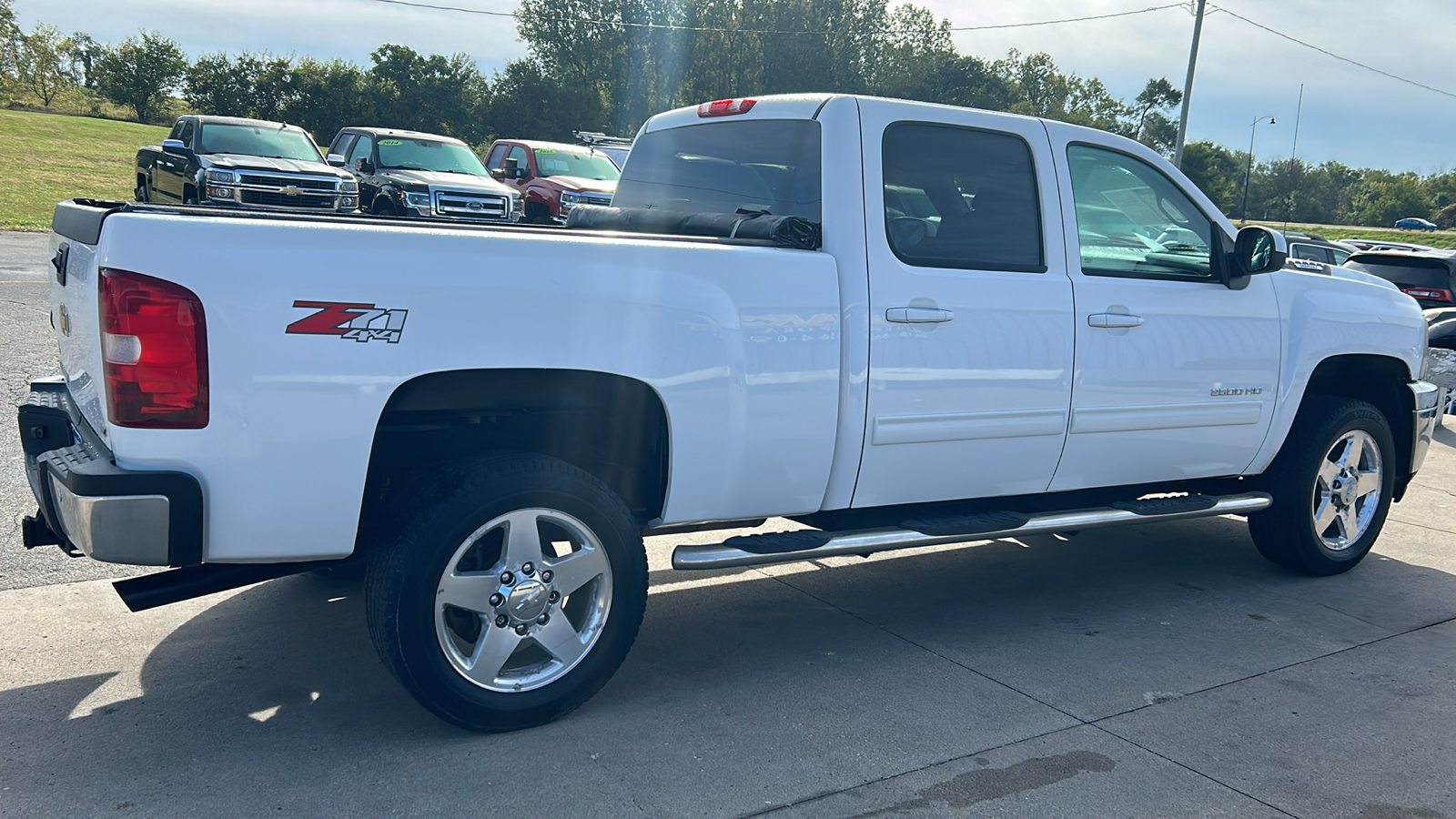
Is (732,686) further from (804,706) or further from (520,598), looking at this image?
(520,598)

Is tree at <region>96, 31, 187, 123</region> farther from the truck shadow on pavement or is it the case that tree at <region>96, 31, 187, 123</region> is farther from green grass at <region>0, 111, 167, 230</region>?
the truck shadow on pavement

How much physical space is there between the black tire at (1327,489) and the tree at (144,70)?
49.3m

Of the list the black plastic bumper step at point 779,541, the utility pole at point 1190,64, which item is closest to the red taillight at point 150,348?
the black plastic bumper step at point 779,541

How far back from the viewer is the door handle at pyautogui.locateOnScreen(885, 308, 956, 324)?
4.09 m

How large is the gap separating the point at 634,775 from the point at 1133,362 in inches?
106

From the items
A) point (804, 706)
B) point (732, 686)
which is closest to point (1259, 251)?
point (804, 706)

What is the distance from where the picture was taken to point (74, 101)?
54219 millimetres

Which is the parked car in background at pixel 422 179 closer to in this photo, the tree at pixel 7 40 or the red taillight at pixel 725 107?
the red taillight at pixel 725 107

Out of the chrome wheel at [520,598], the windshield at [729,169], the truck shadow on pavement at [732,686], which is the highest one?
the windshield at [729,169]

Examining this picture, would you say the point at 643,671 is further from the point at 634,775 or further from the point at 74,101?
the point at 74,101

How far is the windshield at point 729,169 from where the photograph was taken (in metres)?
4.37

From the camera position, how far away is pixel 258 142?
17.5 m

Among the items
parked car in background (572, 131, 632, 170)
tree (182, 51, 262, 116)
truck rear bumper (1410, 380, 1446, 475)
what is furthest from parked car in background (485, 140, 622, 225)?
tree (182, 51, 262, 116)

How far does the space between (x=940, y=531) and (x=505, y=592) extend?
166 cm
